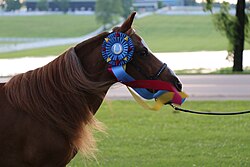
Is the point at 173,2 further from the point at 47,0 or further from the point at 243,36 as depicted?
the point at 243,36

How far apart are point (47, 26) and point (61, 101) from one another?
221 feet

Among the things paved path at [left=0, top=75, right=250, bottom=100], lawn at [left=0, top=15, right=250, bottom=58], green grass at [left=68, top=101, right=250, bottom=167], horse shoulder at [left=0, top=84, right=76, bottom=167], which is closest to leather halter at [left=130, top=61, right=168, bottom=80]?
horse shoulder at [left=0, top=84, right=76, bottom=167]

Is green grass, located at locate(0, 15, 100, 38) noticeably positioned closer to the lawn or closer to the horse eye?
the lawn

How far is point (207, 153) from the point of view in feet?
28.6

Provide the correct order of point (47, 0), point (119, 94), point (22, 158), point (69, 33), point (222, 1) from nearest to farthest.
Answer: point (22, 158)
point (119, 94)
point (222, 1)
point (69, 33)
point (47, 0)

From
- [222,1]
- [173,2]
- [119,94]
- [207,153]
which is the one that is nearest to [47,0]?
[173,2]

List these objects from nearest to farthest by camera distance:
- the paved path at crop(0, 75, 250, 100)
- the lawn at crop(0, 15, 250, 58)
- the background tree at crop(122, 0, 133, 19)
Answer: the paved path at crop(0, 75, 250, 100) → the lawn at crop(0, 15, 250, 58) → the background tree at crop(122, 0, 133, 19)

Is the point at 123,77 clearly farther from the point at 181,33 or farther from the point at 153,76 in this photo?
the point at 181,33

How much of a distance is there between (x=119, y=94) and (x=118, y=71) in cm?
1182

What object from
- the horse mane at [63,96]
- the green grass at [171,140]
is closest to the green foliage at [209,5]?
the green grass at [171,140]

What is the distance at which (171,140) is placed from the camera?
31.7 ft

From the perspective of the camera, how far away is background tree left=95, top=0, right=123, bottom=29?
6494 cm

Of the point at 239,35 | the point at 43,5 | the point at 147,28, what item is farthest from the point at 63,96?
the point at 43,5

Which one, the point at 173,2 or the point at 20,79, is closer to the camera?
the point at 20,79
